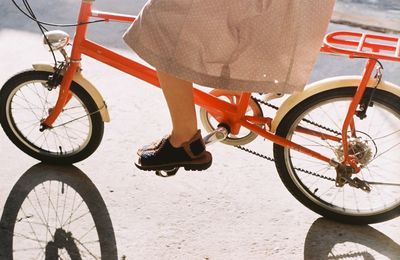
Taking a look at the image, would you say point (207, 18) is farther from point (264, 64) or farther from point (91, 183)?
point (91, 183)

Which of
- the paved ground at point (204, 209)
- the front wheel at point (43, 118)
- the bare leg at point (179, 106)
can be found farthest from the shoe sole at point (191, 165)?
the front wheel at point (43, 118)

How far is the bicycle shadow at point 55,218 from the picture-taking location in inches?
101

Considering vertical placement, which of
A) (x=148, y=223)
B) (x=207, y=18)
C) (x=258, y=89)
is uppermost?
(x=207, y=18)

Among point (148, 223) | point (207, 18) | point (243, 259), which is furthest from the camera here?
point (148, 223)

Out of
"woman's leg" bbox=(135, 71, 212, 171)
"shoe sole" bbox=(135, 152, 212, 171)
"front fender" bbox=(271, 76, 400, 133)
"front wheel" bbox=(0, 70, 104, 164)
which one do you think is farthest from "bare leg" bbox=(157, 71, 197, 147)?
"front wheel" bbox=(0, 70, 104, 164)

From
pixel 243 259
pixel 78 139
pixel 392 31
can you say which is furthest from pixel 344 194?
pixel 392 31

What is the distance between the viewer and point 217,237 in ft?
8.71

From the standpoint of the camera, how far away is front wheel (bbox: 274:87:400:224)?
8.01ft

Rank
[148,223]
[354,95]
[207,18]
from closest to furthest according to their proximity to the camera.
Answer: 1. [207,18]
2. [354,95]
3. [148,223]

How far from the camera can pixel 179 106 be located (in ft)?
7.73

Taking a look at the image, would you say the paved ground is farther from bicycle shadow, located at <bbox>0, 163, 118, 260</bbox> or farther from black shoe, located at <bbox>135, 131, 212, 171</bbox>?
black shoe, located at <bbox>135, 131, 212, 171</bbox>

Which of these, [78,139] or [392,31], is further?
[392,31]

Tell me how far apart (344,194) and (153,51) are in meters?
1.33

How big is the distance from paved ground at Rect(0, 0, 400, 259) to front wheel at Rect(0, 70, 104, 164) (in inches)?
4.2
